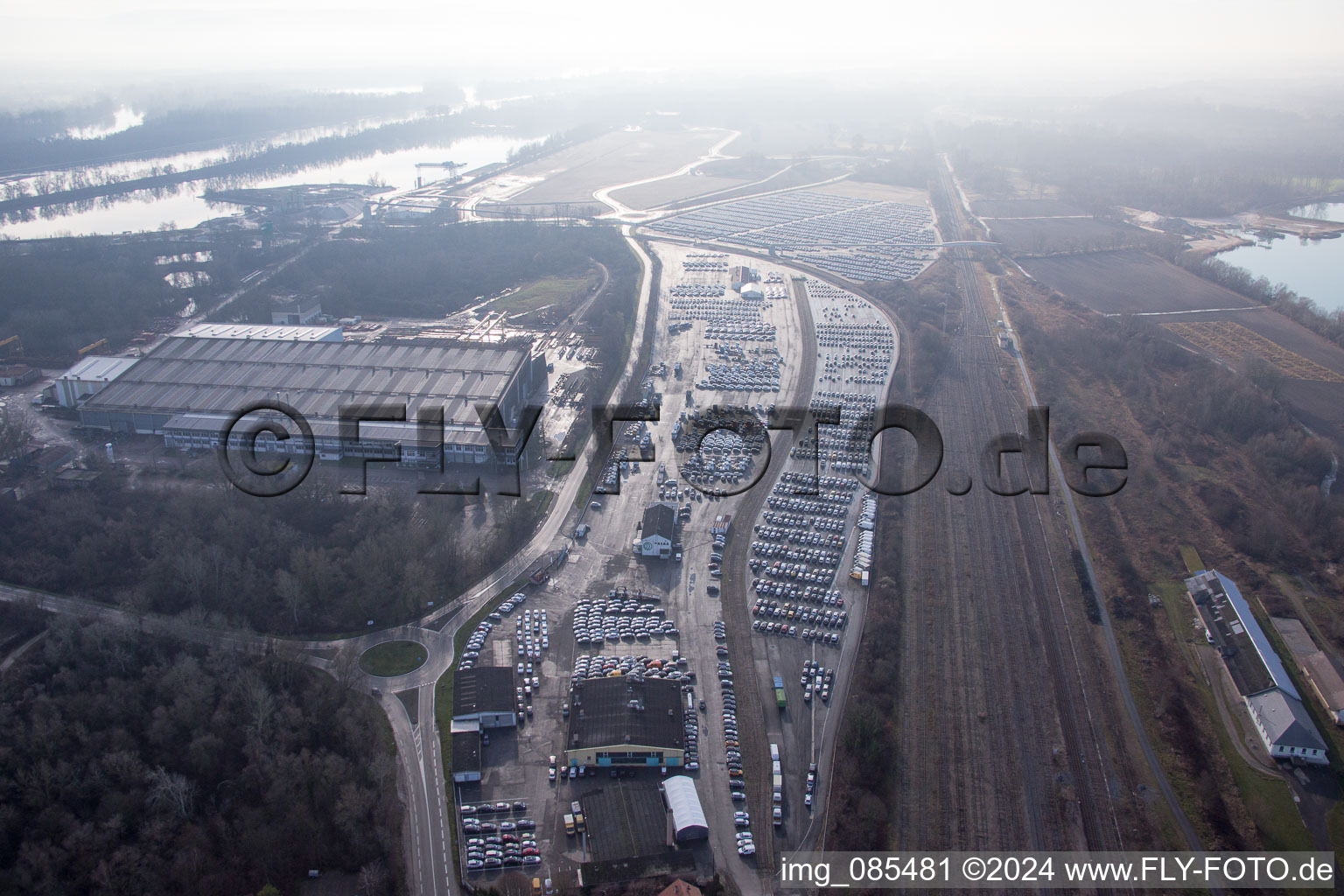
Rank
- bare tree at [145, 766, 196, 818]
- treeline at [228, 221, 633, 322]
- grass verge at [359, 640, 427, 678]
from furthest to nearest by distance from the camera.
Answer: treeline at [228, 221, 633, 322], grass verge at [359, 640, 427, 678], bare tree at [145, 766, 196, 818]

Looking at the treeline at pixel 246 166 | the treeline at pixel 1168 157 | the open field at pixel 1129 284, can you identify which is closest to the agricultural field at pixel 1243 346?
the open field at pixel 1129 284

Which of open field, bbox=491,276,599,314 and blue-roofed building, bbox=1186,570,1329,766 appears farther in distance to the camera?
open field, bbox=491,276,599,314

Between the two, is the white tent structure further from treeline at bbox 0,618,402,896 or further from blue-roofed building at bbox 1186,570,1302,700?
blue-roofed building at bbox 1186,570,1302,700

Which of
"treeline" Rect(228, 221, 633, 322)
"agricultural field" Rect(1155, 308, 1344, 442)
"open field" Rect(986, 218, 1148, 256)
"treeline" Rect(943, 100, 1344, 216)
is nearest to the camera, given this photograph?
"agricultural field" Rect(1155, 308, 1344, 442)

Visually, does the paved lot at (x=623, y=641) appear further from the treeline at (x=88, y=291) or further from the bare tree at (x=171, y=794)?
the treeline at (x=88, y=291)

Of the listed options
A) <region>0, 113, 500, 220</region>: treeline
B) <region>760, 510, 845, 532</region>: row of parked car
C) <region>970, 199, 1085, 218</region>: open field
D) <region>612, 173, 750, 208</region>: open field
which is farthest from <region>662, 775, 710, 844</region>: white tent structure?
<region>0, 113, 500, 220</region>: treeline

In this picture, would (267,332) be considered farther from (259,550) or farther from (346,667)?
(346,667)

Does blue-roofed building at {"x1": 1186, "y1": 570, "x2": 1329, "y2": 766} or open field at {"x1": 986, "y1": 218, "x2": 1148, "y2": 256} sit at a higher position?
open field at {"x1": 986, "y1": 218, "x2": 1148, "y2": 256}
